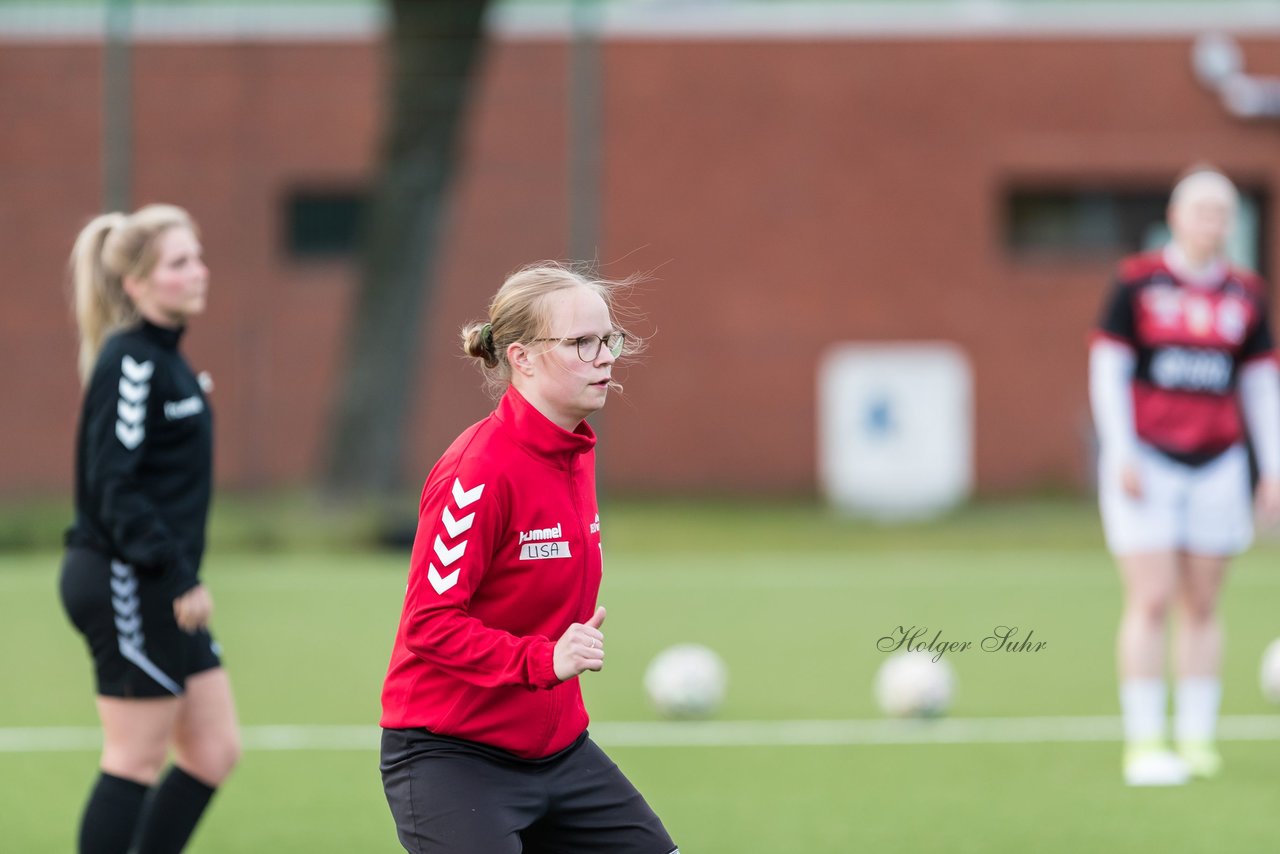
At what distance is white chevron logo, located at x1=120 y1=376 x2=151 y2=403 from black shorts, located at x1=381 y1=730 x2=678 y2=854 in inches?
52.3

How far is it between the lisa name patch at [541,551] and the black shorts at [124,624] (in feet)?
4.51

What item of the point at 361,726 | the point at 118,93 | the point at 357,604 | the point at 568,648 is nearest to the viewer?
the point at 568,648

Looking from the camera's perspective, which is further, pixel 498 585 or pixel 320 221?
pixel 320 221

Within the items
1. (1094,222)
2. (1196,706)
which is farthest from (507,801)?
(1094,222)

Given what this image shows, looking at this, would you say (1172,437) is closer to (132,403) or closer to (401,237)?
(132,403)

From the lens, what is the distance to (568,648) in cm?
342

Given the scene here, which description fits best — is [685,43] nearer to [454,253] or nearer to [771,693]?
[454,253]

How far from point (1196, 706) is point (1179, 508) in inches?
29.4

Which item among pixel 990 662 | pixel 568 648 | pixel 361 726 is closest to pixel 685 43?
pixel 990 662

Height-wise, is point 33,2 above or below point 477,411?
above

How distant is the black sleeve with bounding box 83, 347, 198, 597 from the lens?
4.54 metres

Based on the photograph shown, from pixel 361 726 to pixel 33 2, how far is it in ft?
34.2

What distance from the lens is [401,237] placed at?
16.5 meters
